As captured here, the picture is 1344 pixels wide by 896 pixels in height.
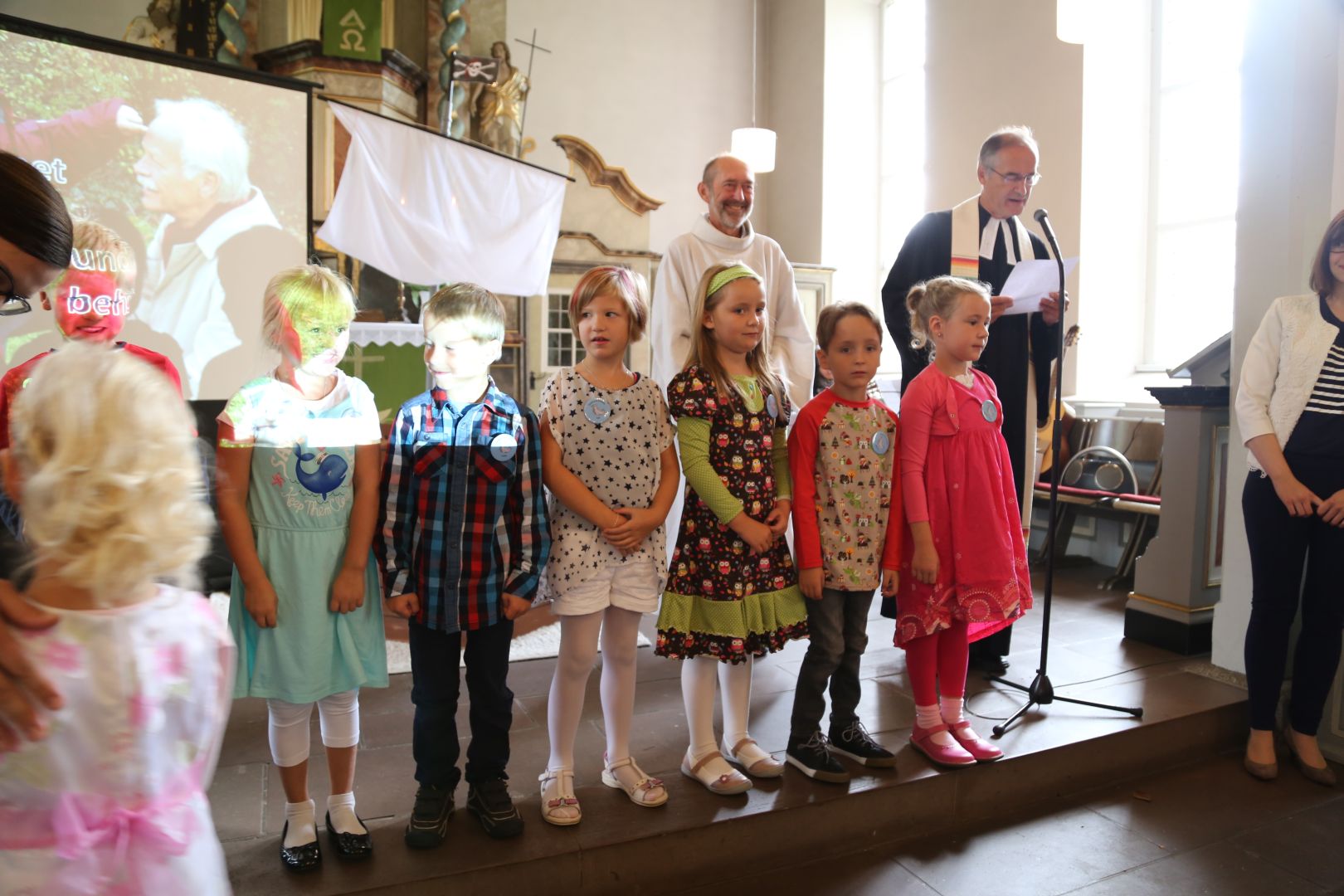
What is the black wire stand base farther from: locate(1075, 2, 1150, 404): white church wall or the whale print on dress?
locate(1075, 2, 1150, 404): white church wall

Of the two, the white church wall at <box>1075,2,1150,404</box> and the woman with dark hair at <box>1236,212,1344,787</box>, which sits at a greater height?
the white church wall at <box>1075,2,1150,404</box>

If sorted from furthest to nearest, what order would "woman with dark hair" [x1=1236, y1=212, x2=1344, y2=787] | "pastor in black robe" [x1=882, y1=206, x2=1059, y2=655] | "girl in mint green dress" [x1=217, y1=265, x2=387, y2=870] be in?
1. "pastor in black robe" [x1=882, y1=206, x2=1059, y2=655]
2. "woman with dark hair" [x1=1236, y1=212, x2=1344, y2=787]
3. "girl in mint green dress" [x1=217, y1=265, x2=387, y2=870]

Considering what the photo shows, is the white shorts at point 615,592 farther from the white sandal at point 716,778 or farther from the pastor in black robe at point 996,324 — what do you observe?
the pastor in black robe at point 996,324

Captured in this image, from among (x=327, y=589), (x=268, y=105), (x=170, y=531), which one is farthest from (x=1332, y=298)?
(x=268, y=105)

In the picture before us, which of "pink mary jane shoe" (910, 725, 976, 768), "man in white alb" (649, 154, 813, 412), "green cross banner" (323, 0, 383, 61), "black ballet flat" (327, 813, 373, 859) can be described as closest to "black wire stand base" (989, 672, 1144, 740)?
"pink mary jane shoe" (910, 725, 976, 768)

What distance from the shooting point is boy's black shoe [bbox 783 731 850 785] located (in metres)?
2.28

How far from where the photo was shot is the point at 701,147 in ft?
33.8

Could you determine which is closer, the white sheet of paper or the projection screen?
the white sheet of paper

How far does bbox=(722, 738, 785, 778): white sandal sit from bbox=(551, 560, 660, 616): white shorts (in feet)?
1.69

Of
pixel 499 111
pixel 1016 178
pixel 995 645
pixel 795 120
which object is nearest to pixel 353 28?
pixel 499 111

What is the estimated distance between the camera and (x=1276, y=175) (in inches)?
121

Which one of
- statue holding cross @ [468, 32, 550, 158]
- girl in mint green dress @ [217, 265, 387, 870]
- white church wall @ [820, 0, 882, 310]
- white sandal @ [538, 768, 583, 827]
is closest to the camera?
girl in mint green dress @ [217, 265, 387, 870]

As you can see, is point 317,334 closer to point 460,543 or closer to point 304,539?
point 304,539

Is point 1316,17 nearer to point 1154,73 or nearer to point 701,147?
point 1154,73
